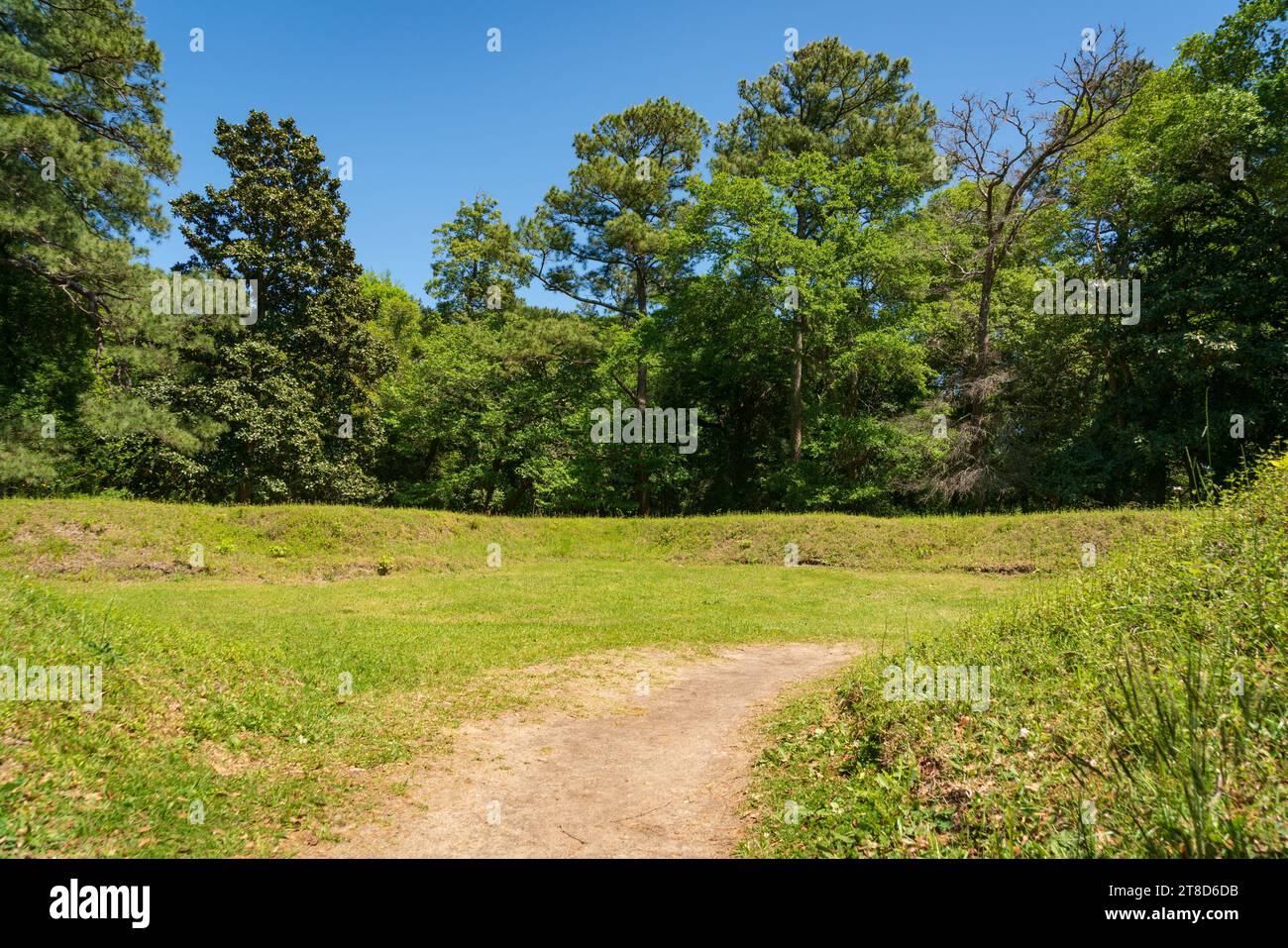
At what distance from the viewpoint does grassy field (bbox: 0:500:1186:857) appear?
16.6 feet

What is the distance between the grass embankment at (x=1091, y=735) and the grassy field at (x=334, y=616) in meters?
3.21

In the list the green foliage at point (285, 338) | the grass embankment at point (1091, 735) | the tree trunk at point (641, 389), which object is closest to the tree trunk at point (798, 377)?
the tree trunk at point (641, 389)

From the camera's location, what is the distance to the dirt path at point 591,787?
4875 mm

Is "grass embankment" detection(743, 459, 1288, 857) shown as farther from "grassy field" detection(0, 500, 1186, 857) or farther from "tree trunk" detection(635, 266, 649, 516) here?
"tree trunk" detection(635, 266, 649, 516)

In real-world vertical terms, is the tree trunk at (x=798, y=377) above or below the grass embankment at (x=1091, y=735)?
above

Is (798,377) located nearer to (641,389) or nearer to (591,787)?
(641,389)

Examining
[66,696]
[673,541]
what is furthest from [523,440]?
[66,696]

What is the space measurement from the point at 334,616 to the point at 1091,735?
42.1ft

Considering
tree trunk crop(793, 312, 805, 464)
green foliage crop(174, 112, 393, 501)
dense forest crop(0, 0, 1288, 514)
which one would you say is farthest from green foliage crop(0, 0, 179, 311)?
tree trunk crop(793, 312, 805, 464)

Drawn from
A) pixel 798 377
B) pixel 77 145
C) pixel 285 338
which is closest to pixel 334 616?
pixel 77 145

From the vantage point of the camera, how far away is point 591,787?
5.96 meters

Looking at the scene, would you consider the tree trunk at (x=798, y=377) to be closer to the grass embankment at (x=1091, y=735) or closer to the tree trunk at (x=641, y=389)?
the tree trunk at (x=641, y=389)

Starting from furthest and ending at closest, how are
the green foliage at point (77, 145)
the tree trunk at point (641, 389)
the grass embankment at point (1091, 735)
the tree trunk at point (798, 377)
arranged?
the tree trunk at point (641, 389)
the tree trunk at point (798, 377)
the green foliage at point (77, 145)
the grass embankment at point (1091, 735)

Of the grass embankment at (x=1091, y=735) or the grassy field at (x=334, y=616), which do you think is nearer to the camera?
the grass embankment at (x=1091, y=735)
